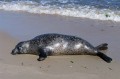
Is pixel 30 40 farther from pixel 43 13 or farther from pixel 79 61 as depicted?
pixel 43 13

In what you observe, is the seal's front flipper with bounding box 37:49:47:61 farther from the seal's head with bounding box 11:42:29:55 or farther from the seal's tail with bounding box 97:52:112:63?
the seal's tail with bounding box 97:52:112:63

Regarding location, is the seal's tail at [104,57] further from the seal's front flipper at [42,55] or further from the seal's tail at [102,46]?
the seal's front flipper at [42,55]

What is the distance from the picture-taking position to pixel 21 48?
7.74m

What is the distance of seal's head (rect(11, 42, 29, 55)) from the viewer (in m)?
7.69

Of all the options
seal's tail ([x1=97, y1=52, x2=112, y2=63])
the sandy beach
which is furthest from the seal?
the sandy beach

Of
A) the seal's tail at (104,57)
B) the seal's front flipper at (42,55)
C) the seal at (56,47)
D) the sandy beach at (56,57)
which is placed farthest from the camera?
the seal at (56,47)

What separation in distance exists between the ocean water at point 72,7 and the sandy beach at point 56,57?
648mm

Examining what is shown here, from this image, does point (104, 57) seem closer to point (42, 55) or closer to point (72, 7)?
point (42, 55)

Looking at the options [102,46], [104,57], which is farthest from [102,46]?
[104,57]

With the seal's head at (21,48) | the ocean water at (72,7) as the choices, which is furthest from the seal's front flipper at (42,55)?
the ocean water at (72,7)

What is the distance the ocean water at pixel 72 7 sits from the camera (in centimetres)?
1187

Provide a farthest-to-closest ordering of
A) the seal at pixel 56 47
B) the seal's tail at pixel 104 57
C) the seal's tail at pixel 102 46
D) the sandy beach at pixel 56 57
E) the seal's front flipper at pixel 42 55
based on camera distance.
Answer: the seal's tail at pixel 102 46
the seal at pixel 56 47
the seal's front flipper at pixel 42 55
the seal's tail at pixel 104 57
the sandy beach at pixel 56 57

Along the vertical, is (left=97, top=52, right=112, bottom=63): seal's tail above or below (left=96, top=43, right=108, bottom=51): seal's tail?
below

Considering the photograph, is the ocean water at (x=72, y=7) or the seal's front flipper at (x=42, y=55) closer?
the seal's front flipper at (x=42, y=55)
